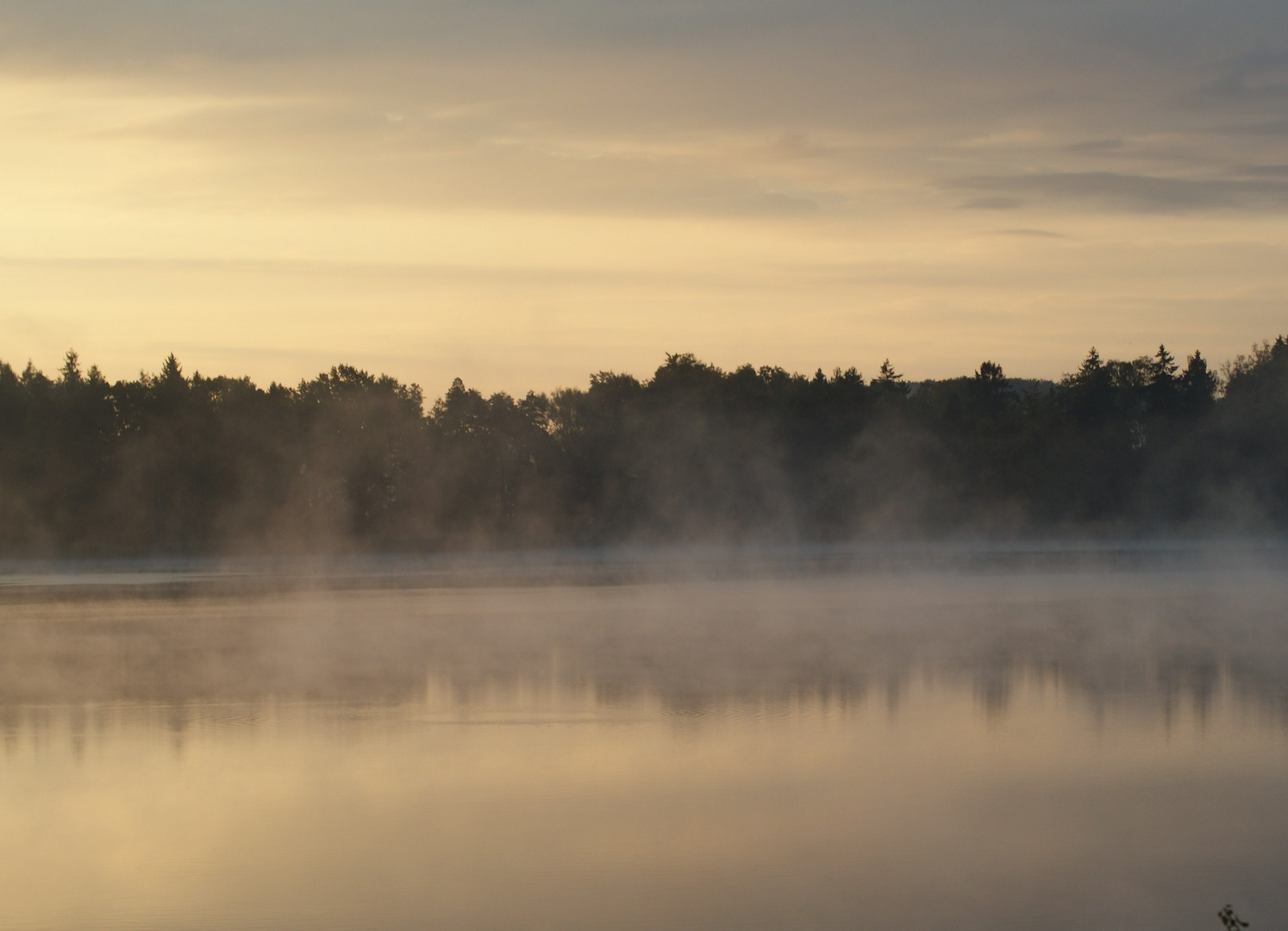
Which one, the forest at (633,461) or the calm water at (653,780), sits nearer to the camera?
the calm water at (653,780)

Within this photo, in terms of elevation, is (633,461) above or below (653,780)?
above

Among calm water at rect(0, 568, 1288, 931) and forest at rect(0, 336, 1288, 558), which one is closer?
calm water at rect(0, 568, 1288, 931)

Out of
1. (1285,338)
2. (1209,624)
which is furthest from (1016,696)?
(1285,338)

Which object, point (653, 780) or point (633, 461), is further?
point (633, 461)

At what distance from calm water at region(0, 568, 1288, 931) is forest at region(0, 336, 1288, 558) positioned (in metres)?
33.5

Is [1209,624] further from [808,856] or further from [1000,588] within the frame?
[808,856]

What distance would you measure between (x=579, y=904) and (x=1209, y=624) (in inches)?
519

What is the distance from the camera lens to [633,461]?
2056 inches

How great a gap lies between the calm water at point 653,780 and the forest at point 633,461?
33.5 meters

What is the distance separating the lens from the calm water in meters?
6.38

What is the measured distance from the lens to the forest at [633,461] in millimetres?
48594

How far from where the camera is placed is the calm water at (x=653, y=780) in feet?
20.9

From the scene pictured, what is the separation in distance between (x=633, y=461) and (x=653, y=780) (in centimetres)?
4366

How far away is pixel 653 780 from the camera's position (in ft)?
28.3
